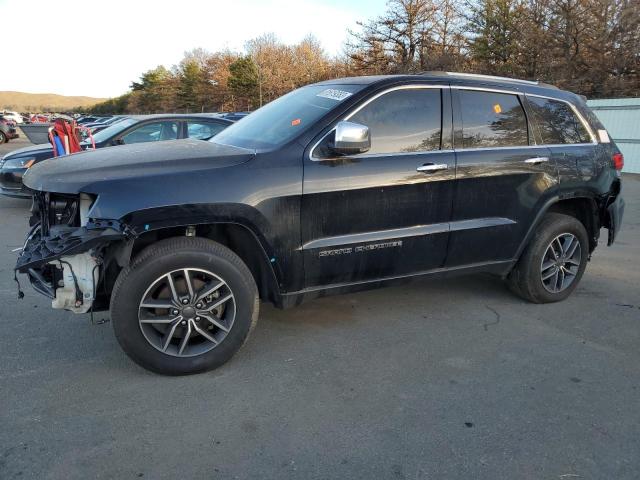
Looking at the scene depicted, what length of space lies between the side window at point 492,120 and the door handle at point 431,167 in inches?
12.5

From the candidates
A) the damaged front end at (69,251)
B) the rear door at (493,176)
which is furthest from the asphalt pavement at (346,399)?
the rear door at (493,176)

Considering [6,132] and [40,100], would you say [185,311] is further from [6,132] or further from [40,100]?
[40,100]

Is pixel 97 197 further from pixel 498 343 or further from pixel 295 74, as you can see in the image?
pixel 295 74

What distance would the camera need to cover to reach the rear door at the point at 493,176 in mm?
4035

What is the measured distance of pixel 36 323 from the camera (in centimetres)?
407

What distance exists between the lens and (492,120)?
422cm

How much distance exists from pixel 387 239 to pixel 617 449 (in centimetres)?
184

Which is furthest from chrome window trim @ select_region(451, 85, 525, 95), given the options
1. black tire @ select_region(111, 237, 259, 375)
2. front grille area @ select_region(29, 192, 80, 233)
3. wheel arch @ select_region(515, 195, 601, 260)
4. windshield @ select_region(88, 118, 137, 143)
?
windshield @ select_region(88, 118, 137, 143)

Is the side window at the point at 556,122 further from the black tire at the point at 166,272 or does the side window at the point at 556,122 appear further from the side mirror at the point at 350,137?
the black tire at the point at 166,272

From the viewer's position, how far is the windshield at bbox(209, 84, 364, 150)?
144 inches

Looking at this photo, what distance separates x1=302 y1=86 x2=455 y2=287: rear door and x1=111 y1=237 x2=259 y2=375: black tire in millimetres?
485

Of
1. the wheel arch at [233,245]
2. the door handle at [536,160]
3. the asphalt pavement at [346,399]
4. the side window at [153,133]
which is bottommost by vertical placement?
the asphalt pavement at [346,399]

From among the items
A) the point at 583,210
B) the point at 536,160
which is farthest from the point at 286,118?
the point at 583,210

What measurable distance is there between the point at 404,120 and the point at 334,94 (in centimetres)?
56
